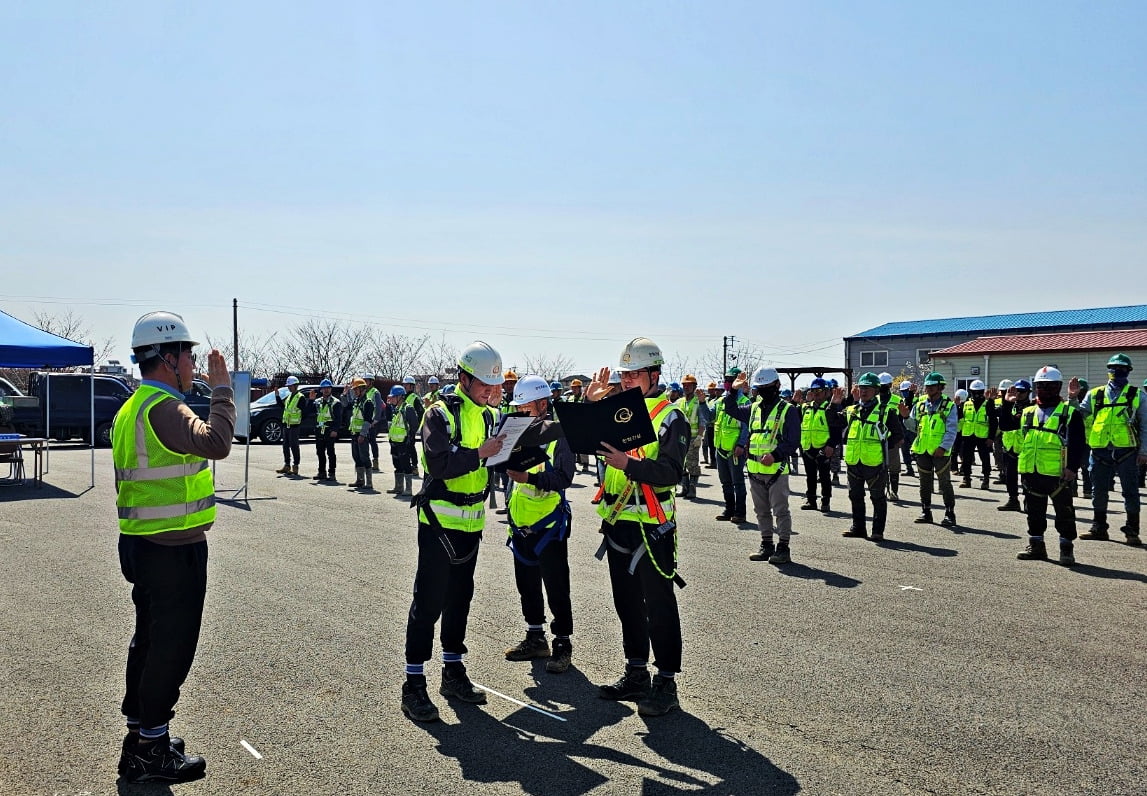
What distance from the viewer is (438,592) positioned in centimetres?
523

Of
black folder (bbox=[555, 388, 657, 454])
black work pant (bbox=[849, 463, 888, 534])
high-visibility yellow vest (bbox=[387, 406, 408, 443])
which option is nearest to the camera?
black folder (bbox=[555, 388, 657, 454])

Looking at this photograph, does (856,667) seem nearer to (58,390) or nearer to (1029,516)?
(1029,516)

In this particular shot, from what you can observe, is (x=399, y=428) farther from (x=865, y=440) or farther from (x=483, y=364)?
(x=483, y=364)

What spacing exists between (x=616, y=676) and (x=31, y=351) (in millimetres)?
13187

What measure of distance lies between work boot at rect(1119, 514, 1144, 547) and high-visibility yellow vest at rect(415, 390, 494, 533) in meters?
9.00

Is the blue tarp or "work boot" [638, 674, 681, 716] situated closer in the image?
"work boot" [638, 674, 681, 716]

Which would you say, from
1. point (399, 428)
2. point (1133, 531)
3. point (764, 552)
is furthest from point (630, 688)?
point (399, 428)

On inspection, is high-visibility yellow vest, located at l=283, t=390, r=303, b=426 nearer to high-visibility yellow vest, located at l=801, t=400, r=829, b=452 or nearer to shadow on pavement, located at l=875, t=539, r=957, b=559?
high-visibility yellow vest, located at l=801, t=400, r=829, b=452

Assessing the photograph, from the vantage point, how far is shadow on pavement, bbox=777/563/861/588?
28.8 ft

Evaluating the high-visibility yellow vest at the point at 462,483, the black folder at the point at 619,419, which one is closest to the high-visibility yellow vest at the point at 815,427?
the high-visibility yellow vest at the point at 462,483

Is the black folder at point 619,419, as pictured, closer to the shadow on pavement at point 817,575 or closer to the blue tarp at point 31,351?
the shadow on pavement at point 817,575

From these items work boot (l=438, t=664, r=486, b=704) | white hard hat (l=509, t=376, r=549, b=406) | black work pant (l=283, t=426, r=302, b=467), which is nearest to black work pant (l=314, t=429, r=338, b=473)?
black work pant (l=283, t=426, r=302, b=467)

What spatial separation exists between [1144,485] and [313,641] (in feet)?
57.0

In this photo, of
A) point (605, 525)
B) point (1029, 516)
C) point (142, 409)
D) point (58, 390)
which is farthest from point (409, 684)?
point (58, 390)
